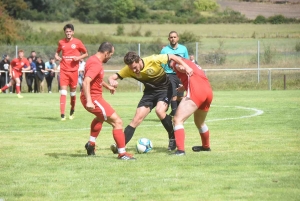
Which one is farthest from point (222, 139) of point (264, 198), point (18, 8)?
point (18, 8)

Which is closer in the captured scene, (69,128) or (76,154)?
(76,154)

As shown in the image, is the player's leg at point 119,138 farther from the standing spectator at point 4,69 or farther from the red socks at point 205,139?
the standing spectator at point 4,69

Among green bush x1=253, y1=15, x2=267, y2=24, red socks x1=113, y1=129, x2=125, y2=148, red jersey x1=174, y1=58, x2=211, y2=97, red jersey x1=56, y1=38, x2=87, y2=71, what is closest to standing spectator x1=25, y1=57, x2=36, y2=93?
red jersey x1=56, y1=38, x2=87, y2=71

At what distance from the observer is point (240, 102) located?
25.6 meters

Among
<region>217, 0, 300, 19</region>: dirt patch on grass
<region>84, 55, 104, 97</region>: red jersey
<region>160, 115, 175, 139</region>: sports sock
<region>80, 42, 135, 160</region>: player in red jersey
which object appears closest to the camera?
<region>80, 42, 135, 160</region>: player in red jersey

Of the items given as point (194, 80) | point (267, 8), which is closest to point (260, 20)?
point (267, 8)

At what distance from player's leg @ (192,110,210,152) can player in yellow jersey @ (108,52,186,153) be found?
52cm

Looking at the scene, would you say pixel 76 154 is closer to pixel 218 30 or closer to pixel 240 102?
pixel 240 102

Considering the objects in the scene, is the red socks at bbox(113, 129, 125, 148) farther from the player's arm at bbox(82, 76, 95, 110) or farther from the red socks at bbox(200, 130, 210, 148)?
the red socks at bbox(200, 130, 210, 148)

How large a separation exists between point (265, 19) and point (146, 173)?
175ft

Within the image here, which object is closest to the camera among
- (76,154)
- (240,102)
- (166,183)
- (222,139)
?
(166,183)

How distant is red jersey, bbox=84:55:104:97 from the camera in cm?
1105

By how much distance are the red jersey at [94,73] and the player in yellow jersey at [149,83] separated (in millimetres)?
281

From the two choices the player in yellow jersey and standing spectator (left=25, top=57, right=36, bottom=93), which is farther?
standing spectator (left=25, top=57, right=36, bottom=93)
